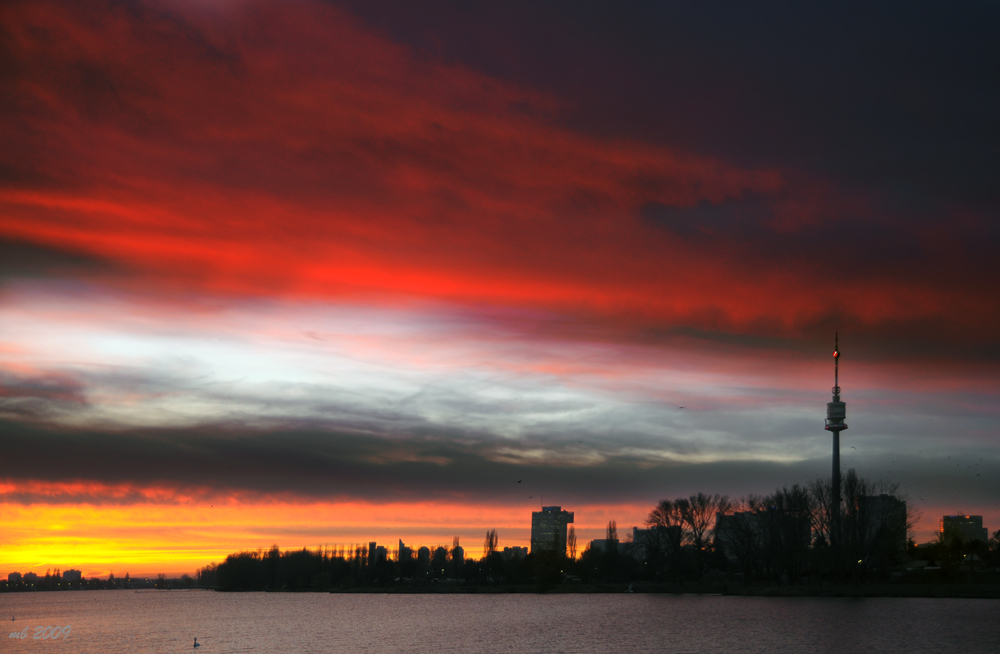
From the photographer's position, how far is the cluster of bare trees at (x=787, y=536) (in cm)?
13950

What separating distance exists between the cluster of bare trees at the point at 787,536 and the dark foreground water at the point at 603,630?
913 inches

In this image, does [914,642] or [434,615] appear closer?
[914,642]

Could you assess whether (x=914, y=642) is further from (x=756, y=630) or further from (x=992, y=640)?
(x=756, y=630)

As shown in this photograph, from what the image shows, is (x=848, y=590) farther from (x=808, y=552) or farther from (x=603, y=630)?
(x=603, y=630)

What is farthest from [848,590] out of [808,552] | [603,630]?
[603,630]

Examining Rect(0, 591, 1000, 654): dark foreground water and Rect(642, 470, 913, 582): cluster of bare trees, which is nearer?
Rect(0, 591, 1000, 654): dark foreground water

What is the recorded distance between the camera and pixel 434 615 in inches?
4769

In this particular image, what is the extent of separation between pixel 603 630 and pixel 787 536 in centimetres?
7913

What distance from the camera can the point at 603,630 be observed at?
3354 inches

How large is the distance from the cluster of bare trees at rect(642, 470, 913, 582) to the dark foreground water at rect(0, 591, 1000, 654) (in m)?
23.2

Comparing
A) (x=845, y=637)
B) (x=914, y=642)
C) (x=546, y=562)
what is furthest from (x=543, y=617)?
(x=546, y=562)

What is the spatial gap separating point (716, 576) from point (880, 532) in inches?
1461

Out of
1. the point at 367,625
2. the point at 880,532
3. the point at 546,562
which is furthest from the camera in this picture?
the point at 546,562

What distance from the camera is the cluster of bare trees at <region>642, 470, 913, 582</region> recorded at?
140 m
